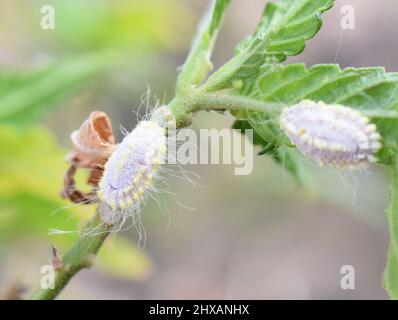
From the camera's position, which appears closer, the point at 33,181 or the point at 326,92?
the point at 326,92

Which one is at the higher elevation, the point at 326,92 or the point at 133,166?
the point at 326,92

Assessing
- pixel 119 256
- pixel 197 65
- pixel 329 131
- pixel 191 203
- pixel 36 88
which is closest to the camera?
pixel 329 131

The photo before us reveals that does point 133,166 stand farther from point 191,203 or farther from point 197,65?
point 191,203

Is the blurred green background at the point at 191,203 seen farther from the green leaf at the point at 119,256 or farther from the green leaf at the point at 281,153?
the green leaf at the point at 281,153

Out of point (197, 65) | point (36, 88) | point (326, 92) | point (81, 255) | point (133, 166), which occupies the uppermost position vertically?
point (36, 88)

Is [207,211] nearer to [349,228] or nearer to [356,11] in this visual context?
[349,228]

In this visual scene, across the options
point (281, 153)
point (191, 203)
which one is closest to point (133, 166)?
point (281, 153)

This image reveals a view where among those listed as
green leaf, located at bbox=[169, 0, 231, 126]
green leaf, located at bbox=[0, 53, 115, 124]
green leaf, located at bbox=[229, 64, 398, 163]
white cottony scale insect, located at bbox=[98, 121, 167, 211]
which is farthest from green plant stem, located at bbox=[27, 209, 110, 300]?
green leaf, located at bbox=[0, 53, 115, 124]

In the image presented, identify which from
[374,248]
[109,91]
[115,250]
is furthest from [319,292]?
[115,250]
